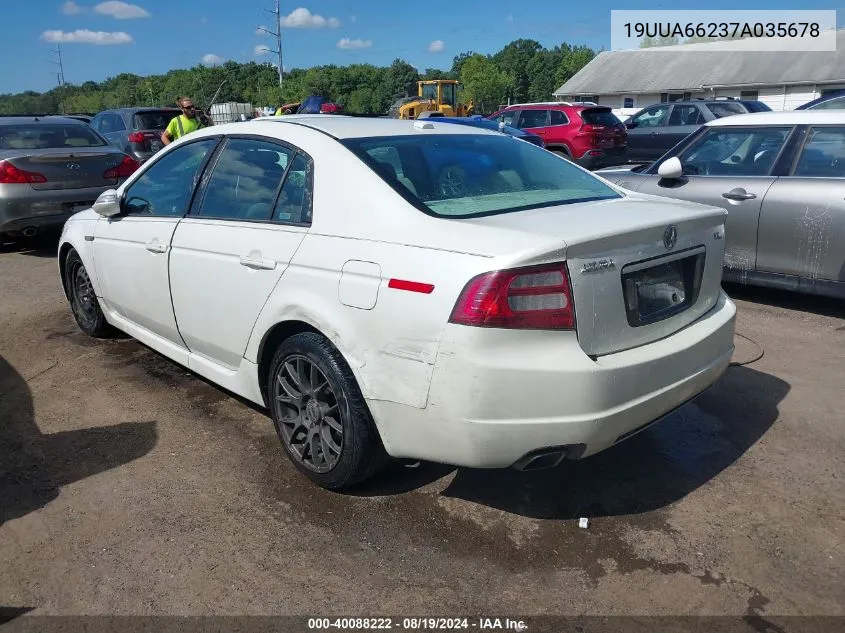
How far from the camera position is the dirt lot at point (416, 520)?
260 cm

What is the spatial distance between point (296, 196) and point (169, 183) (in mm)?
1363

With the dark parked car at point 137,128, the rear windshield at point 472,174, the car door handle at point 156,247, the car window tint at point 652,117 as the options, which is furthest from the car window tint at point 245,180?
the car window tint at point 652,117

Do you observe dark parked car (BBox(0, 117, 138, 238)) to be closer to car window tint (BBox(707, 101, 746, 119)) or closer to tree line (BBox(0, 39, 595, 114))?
car window tint (BBox(707, 101, 746, 119))

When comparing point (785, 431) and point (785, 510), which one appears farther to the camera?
point (785, 431)

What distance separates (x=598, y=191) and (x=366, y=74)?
104576 mm

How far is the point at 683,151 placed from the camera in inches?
255

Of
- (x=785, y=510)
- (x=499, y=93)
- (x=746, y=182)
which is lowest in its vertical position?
(x=785, y=510)

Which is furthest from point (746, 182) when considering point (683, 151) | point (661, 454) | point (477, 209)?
point (477, 209)

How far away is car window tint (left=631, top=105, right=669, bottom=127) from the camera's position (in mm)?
17031

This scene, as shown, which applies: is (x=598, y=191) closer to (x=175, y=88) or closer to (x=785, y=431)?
(x=785, y=431)

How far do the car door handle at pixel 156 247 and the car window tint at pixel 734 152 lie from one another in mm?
4558

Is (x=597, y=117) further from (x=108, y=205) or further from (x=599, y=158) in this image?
Answer: (x=108, y=205)

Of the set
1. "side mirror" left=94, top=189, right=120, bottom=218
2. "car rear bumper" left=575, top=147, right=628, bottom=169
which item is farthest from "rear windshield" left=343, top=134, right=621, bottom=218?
"car rear bumper" left=575, top=147, right=628, bottom=169

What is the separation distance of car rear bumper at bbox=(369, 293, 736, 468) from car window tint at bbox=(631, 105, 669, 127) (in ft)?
51.7
